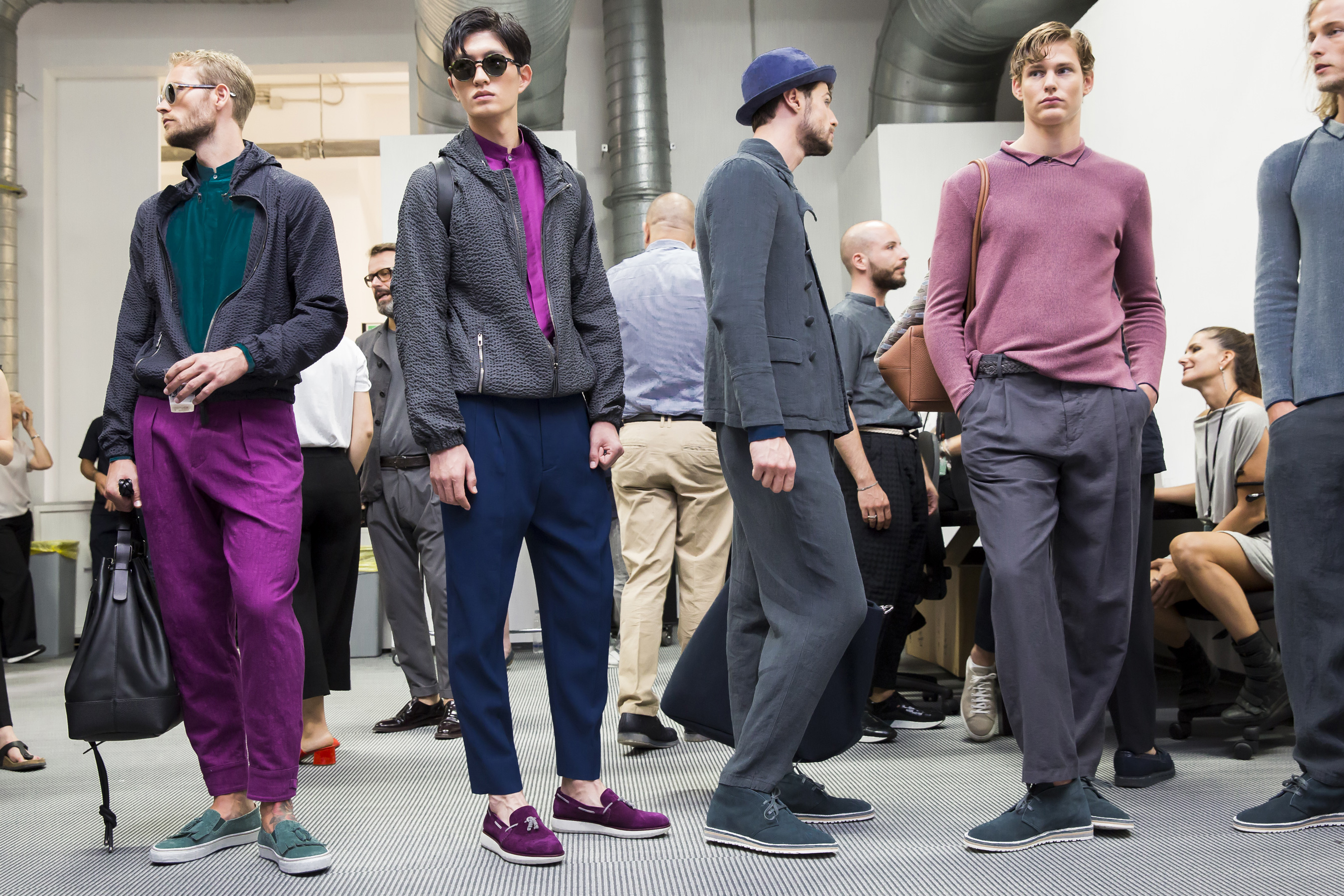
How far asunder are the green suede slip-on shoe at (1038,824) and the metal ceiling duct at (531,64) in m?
4.37

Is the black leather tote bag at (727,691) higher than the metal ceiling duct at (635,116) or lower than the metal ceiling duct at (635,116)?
lower

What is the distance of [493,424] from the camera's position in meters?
1.99

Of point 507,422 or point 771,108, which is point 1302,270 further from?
point 507,422

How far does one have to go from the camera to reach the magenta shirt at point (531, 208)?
6.77ft

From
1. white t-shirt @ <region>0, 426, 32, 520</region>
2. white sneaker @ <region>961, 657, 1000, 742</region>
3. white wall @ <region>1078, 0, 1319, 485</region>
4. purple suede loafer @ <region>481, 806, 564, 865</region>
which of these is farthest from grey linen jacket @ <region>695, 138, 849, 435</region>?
white t-shirt @ <region>0, 426, 32, 520</region>

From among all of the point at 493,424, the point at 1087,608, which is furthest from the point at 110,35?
the point at 1087,608

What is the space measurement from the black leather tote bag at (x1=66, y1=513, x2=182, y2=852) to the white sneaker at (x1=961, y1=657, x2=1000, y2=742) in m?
1.91

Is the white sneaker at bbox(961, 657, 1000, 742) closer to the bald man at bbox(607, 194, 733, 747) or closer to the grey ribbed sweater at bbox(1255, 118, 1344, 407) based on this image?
the bald man at bbox(607, 194, 733, 747)

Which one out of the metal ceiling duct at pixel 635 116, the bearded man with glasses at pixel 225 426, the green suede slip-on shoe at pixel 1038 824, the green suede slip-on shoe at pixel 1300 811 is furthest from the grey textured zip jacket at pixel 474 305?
the metal ceiling duct at pixel 635 116

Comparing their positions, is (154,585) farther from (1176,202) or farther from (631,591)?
(1176,202)

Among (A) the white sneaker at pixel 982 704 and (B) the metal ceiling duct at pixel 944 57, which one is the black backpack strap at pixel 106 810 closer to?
(A) the white sneaker at pixel 982 704

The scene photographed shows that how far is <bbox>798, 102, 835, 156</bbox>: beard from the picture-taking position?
2.16 m

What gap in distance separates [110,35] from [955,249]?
7.19m

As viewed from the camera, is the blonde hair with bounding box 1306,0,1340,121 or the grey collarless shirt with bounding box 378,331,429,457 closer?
the blonde hair with bounding box 1306,0,1340,121
